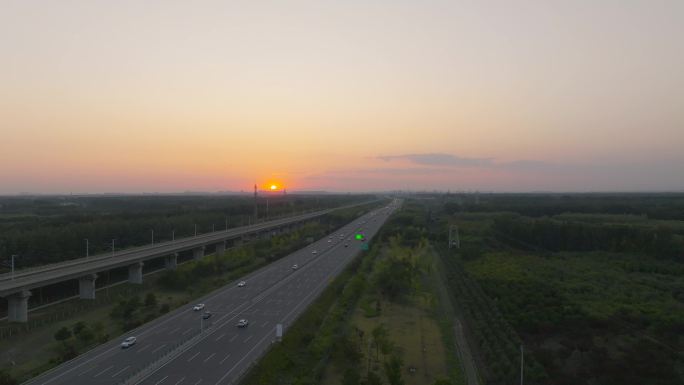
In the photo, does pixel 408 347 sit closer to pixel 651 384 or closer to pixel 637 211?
pixel 651 384

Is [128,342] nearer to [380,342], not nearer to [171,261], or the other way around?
[380,342]

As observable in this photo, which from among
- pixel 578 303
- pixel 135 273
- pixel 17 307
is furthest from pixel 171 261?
pixel 578 303

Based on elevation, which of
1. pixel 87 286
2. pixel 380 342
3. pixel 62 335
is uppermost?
pixel 87 286

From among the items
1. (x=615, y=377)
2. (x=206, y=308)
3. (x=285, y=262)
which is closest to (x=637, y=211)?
(x=285, y=262)

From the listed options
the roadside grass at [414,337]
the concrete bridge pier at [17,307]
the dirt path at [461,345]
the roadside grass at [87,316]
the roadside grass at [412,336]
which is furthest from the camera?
the concrete bridge pier at [17,307]

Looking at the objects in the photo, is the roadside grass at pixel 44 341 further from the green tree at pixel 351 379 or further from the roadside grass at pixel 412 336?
the green tree at pixel 351 379

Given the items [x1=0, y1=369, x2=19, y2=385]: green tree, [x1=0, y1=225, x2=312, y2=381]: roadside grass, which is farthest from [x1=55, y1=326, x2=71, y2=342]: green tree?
[x1=0, y1=369, x2=19, y2=385]: green tree

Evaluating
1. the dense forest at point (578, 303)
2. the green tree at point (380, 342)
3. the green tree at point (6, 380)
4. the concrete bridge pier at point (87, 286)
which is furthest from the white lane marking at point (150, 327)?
the dense forest at point (578, 303)
